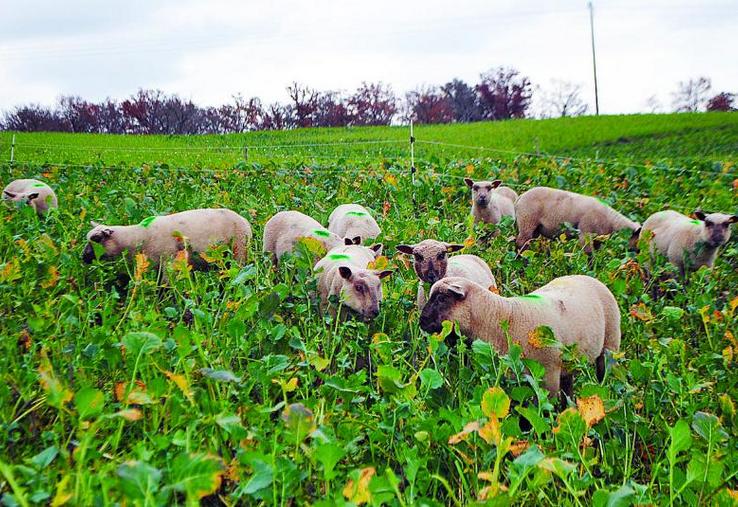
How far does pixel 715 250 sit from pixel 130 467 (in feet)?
23.8

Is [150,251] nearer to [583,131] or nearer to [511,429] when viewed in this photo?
[511,429]

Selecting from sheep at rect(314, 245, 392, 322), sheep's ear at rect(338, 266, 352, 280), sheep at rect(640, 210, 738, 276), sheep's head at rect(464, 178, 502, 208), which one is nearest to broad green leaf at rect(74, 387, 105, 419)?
sheep at rect(314, 245, 392, 322)

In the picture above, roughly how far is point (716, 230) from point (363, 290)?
4.66 meters

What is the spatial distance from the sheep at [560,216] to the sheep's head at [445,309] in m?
4.32

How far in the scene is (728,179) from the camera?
1244cm

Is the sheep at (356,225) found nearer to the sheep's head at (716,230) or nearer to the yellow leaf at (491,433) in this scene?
the sheep's head at (716,230)

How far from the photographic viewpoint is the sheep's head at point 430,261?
531 cm

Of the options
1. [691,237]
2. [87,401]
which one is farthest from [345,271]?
[691,237]

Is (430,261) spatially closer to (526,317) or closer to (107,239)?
(526,317)

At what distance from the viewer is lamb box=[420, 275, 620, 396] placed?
14.0ft

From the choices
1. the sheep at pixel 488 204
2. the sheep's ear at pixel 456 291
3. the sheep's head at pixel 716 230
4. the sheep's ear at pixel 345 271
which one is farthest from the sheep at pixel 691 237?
the sheep's ear at pixel 345 271

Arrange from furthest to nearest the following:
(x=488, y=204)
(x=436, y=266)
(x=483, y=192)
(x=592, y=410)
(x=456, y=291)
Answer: (x=488, y=204) → (x=483, y=192) → (x=436, y=266) → (x=456, y=291) → (x=592, y=410)

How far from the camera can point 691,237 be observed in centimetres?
737

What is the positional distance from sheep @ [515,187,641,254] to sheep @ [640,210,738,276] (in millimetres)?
474
